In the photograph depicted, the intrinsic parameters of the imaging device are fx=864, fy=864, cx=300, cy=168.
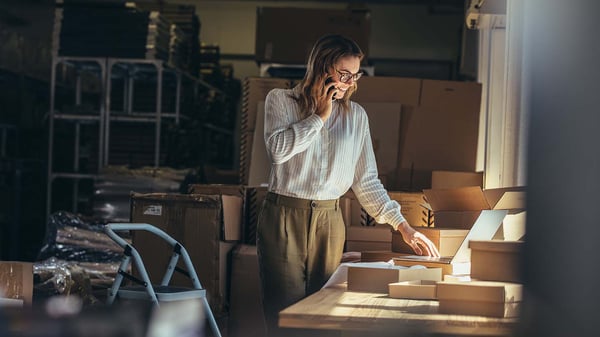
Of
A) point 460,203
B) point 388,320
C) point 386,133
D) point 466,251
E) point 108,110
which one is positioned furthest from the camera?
point 108,110

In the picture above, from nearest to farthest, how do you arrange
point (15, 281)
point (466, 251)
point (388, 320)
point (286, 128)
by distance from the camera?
point (388, 320), point (466, 251), point (286, 128), point (15, 281)

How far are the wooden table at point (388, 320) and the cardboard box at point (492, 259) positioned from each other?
27cm

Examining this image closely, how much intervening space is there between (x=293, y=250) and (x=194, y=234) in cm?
194

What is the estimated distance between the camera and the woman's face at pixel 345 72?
122 inches

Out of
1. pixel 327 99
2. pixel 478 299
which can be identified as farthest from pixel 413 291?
pixel 327 99

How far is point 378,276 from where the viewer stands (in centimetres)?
249

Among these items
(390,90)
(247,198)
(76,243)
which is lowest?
→ (76,243)

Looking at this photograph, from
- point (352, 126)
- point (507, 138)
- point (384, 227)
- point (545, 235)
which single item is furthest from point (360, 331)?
point (384, 227)

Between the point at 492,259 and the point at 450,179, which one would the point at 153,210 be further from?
the point at 492,259

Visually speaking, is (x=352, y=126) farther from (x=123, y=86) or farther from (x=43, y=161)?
(x=43, y=161)

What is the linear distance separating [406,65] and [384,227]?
22.1 ft

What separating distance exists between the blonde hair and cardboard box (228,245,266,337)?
2081mm

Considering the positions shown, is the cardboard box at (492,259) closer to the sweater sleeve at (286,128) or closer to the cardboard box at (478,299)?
the cardboard box at (478,299)

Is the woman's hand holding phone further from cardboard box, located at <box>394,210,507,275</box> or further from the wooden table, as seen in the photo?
the wooden table
